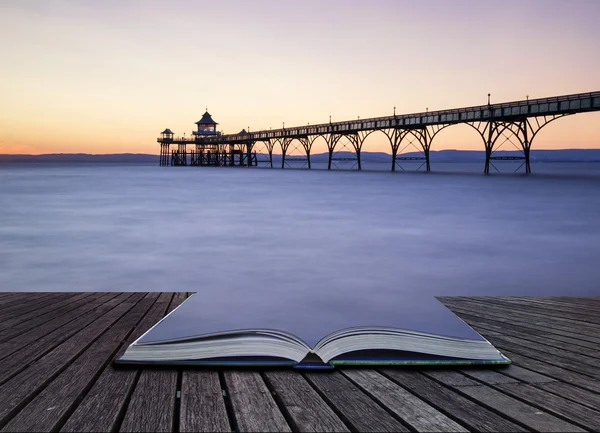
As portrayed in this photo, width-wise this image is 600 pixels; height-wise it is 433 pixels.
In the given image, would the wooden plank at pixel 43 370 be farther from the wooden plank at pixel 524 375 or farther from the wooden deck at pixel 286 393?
the wooden plank at pixel 524 375

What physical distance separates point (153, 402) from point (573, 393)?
2136 millimetres

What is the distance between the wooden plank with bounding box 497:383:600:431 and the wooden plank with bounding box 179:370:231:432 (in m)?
1.47

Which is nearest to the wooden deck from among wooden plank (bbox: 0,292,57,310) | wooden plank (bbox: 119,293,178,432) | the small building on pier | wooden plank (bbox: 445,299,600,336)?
wooden plank (bbox: 119,293,178,432)

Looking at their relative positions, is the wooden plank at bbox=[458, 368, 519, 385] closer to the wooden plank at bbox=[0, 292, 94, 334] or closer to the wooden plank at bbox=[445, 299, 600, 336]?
the wooden plank at bbox=[445, 299, 600, 336]

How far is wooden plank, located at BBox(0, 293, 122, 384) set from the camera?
10.4ft

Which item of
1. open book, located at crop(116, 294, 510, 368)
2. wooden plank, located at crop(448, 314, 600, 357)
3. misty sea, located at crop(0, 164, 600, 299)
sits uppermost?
open book, located at crop(116, 294, 510, 368)

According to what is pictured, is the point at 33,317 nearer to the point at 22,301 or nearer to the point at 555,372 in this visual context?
the point at 22,301

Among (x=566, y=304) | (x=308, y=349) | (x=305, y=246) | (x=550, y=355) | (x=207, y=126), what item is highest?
(x=207, y=126)

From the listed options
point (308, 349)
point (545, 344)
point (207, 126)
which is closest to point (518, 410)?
point (308, 349)

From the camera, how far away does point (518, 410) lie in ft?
8.33

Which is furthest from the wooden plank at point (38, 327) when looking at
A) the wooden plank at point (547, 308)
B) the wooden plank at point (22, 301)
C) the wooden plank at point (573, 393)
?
the wooden plank at point (547, 308)

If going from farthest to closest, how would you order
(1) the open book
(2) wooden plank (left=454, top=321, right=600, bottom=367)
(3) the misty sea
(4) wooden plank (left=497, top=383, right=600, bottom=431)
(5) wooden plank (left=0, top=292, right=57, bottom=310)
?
(3) the misty sea < (5) wooden plank (left=0, top=292, right=57, bottom=310) < (2) wooden plank (left=454, top=321, right=600, bottom=367) < (1) the open book < (4) wooden plank (left=497, top=383, right=600, bottom=431)

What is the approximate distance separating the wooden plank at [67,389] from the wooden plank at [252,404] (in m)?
0.76

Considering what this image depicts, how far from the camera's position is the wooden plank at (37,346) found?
3168 millimetres
